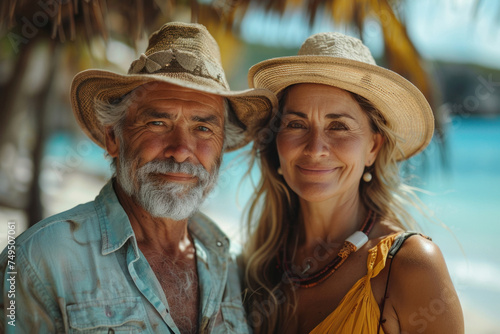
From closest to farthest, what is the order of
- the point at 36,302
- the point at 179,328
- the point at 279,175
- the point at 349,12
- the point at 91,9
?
the point at 36,302 → the point at 179,328 → the point at 279,175 → the point at 91,9 → the point at 349,12

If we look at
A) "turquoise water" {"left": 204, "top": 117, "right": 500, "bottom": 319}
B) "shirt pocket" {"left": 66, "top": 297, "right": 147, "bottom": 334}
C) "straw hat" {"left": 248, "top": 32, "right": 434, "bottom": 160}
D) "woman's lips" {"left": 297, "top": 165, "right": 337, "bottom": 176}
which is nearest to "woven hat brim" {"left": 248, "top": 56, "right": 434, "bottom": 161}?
"straw hat" {"left": 248, "top": 32, "right": 434, "bottom": 160}

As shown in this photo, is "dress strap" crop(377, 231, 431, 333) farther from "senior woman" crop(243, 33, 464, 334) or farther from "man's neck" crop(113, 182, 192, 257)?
"man's neck" crop(113, 182, 192, 257)

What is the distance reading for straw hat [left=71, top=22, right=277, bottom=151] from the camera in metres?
2.25

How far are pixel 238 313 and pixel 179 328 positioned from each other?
0.35 m

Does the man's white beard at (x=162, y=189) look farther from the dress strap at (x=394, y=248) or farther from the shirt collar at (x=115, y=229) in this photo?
the dress strap at (x=394, y=248)

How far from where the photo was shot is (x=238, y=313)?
243cm

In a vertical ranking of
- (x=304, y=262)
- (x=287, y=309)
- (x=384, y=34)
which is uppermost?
(x=384, y=34)

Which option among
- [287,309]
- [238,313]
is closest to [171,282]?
[238,313]

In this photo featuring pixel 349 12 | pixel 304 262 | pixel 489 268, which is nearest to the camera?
pixel 304 262

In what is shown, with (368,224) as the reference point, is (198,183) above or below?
above

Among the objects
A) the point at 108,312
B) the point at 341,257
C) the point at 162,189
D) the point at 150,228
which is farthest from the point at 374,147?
the point at 108,312

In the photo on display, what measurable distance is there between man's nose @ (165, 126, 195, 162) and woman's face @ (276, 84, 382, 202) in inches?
19.4

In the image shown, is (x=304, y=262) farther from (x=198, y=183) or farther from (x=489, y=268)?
(x=489, y=268)

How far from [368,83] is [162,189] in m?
1.13
